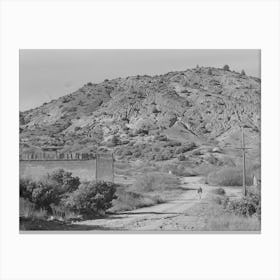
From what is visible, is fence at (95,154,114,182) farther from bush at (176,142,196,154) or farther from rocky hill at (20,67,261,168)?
bush at (176,142,196,154)

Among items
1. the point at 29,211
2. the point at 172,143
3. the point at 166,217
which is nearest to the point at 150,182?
the point at 166,217

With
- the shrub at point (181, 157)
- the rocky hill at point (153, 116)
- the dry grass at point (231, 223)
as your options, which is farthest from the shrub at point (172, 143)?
the dry grass at point (231, 223)

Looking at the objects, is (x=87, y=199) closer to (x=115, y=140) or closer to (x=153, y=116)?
(x=115, y=140)

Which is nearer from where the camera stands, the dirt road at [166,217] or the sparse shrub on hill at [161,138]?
the dirt road at [166,217]

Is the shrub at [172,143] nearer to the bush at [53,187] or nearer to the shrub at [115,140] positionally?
the shrub at [115,140]

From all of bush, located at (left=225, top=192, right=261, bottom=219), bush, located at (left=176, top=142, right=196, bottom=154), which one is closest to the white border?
bush, located at (left=225, top=192, right=261, bottom=219)
